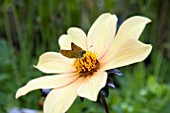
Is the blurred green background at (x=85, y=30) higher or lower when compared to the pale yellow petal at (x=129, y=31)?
lower

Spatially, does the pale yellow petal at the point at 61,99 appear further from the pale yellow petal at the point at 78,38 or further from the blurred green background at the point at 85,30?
the blurred green background at the point at 85,30

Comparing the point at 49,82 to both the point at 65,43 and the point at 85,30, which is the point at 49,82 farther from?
the point at 85,30

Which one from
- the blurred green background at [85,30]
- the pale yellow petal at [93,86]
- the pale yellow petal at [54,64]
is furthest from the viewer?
the blurred green background at [85,30]

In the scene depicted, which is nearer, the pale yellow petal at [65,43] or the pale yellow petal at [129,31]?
the pale yellow petal at [129,31]

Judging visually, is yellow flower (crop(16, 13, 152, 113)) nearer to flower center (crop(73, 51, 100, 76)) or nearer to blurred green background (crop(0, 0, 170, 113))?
flower center (crop(73, 51, 100, 76))

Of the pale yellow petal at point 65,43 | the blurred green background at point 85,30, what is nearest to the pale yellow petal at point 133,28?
the pale yellow petal at point 65,43

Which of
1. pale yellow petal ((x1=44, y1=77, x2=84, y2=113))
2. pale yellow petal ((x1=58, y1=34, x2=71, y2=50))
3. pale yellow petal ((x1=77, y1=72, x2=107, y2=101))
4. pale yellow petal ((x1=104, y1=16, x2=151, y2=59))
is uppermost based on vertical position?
pale yellow petal ((x1=104, y1=16, x2=151, y2=59))

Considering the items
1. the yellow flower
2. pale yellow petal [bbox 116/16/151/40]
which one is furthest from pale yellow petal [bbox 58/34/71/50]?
pale yellow petal [bbox 116/16/151/40]
